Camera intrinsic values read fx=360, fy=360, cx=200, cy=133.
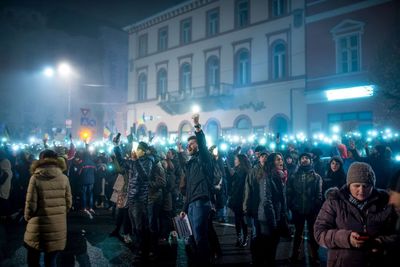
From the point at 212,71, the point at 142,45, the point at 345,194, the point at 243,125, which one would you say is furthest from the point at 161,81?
the point at 345,194

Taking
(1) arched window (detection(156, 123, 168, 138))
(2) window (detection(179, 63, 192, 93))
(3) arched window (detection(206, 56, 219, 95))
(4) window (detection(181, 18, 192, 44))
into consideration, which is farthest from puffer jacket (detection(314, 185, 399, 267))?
(1) arched window (detection(156, 123, 168, 138))

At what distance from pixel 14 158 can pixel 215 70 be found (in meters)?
20.3

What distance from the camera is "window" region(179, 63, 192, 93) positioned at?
1256 inches

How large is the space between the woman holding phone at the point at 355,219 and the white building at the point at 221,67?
20764mm

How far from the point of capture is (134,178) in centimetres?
663

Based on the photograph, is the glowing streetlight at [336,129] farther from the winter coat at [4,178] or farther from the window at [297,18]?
the winter coat at [4,178]

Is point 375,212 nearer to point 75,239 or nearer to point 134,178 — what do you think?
point 134,178

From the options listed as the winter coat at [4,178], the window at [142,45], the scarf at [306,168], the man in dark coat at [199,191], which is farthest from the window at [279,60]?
the man in dark coat at [199,191]

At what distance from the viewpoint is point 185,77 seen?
32469 millimetres

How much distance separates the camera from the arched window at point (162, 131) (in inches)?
1321

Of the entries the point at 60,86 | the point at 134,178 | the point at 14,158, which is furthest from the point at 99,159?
the point at 60,86

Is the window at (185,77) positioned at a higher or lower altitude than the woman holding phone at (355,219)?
higher

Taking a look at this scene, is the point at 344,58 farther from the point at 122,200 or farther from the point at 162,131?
the point at 122,200

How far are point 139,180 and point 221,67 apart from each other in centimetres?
2349
